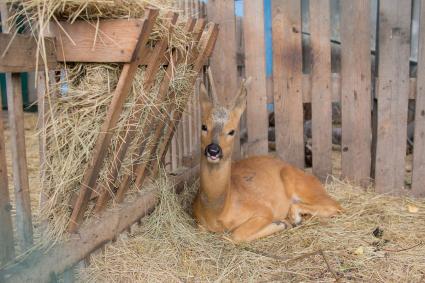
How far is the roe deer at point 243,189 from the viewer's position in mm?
4402

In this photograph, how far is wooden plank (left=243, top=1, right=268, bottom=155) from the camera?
18.2ft

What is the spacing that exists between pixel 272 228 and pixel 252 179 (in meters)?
0.62

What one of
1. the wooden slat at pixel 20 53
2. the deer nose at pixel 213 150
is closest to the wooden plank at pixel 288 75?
the deer nose at pixel 213 150

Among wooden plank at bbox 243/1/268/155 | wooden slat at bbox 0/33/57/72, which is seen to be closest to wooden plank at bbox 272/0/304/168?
wooden plank at bbox 243/1/268/155

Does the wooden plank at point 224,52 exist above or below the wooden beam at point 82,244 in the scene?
above

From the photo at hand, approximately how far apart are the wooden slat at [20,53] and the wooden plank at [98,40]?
0.37 ft

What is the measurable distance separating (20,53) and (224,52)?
3143mm

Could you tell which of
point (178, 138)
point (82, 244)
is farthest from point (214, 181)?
point (82, 244)

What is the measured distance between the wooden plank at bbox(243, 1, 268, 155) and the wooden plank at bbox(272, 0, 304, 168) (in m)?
0.14

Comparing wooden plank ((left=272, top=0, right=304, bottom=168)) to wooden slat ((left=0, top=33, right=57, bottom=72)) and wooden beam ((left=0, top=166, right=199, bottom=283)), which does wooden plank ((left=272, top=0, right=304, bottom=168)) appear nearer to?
wooden beam ((left=0, top=166, right=199, bottom=283))

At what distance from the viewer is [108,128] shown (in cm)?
324

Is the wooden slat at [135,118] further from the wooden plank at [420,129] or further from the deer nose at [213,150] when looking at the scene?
the wooden plank at [420,129]

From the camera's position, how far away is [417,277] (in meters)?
3.85

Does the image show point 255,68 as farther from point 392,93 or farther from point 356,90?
point 392,93
